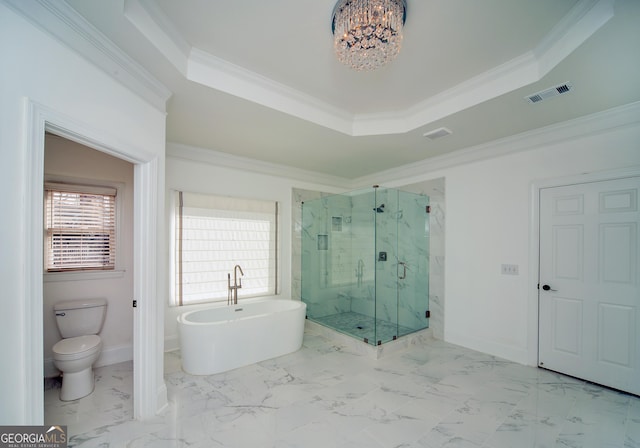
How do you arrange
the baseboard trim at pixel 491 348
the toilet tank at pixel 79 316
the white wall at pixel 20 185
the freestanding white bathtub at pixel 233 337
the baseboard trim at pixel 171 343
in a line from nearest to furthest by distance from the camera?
the white wall at pixel 20 185 < the toilet tank at pixel 79 316 < the freestanding white bathtub at pixel 233 337 < the baseboard trim at pixel 491 348 < the baseboard trim at pixel 171 343

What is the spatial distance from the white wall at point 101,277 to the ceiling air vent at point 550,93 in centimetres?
414

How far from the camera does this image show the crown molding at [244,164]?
11.9ft

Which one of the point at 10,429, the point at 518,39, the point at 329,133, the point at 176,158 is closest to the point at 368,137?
the point at 329,133

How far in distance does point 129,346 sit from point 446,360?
370 cm

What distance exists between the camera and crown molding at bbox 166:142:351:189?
3637mm

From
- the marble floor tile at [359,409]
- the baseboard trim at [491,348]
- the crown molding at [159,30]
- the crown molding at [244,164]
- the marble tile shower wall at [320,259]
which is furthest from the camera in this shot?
the marble tile shower wall at [320,259]

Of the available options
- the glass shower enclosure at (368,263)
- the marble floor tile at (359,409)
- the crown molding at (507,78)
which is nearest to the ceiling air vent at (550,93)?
the crown molding at (507,78)

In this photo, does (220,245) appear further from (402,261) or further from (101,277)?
(402,261)

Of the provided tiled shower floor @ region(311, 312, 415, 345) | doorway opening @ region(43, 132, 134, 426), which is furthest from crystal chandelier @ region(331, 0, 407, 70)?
tiled shower floor @ region(311, 312, 415, 345)

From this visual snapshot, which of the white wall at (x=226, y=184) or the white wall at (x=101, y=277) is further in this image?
the white wall at (x=226, y=184)

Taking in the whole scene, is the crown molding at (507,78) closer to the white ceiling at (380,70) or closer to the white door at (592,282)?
the white ceiling at (380,70)

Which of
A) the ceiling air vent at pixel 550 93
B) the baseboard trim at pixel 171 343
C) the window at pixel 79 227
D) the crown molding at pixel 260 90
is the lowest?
the baseboard trim at pixel 171 343

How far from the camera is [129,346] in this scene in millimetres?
3242

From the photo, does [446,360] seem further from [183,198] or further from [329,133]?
[183,198]
